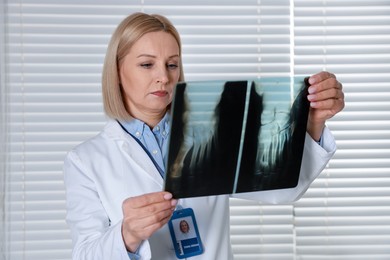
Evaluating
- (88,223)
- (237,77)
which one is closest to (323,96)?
(88,223)

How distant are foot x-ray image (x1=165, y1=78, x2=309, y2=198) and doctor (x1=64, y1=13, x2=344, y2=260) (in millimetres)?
83

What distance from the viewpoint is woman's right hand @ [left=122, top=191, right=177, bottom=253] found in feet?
3.84

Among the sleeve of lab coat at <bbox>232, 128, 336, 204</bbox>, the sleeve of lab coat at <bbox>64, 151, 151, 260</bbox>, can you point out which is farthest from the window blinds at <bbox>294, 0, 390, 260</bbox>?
the sleeve of lab coat at <bbox>64, 151, 151, 260</bbox>

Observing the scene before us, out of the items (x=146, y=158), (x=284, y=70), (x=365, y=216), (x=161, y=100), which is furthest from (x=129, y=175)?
(x=365, y=216)

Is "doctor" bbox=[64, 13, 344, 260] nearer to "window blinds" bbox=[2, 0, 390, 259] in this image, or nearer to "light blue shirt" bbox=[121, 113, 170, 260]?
"light blue shirt" bbox=[121, 113, 170, 260]

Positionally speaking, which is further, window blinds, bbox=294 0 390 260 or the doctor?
window blinds, bbox=294 0 390 260

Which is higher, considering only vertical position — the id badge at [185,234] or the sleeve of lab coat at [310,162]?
the sleeve of lab coat at [310,162]

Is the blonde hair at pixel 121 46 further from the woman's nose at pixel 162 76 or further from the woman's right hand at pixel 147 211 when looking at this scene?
the woman's right hand at pixel 147 211

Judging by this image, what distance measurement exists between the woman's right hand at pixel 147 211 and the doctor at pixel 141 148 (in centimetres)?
15

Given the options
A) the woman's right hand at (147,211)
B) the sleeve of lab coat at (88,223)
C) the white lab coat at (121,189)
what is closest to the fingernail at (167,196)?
the woman's right hand at (147,211)

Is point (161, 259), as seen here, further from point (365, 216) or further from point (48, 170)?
point (365, 216)

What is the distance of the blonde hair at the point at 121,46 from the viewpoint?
56.7 inches

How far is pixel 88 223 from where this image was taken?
1.38 meters

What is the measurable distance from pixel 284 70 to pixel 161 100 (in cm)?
108
